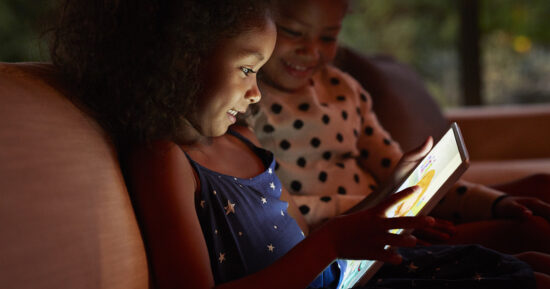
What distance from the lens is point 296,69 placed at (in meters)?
1.19

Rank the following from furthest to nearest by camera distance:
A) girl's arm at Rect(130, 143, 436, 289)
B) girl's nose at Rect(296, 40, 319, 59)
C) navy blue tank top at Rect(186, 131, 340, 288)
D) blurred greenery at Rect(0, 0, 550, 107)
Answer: blurred greenery at Rect(0, 0, 550, 107), girl's nose at Rect(296, 40, 319, 59), navy blue tank top at Rect(186, 131, 340, 288), girl's arm at Rect(130, 143, 436, 289)

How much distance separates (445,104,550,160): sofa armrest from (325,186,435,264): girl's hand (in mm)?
1519

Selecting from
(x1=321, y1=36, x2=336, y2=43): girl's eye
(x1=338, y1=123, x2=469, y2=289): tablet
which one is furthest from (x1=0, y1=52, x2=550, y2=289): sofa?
(x1=321, y1=36, x2=336, y2=43): girl's eye

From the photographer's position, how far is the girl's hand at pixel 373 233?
0.66m

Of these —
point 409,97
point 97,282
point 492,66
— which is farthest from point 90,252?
point 492,66

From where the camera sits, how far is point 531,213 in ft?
3.46

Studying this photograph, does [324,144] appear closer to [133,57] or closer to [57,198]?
[133,57]

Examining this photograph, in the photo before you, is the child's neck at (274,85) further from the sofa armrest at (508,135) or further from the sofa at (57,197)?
the sofa armrest at (508,135)

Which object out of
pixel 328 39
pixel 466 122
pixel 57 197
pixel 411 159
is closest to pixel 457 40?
pixel 466 122

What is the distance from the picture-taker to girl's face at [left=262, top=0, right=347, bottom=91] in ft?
3.83

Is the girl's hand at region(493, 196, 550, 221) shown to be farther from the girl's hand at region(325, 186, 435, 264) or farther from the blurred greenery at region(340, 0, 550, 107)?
the blurred greenery at region(340, 0, 550, 107)

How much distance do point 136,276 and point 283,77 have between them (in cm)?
65

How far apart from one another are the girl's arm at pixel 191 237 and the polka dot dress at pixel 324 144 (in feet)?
1.38

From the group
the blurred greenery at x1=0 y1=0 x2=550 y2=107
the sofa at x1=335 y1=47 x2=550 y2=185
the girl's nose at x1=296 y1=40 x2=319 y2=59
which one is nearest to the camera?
the girl's nose at x1=296 y1=40 x2=319 y2=59
